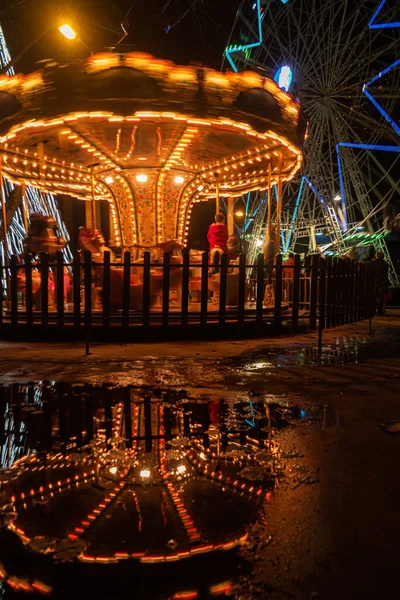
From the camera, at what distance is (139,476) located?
2350 millimetres

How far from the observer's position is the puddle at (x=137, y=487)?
1562 millimetres

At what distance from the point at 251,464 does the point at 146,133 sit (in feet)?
29.4

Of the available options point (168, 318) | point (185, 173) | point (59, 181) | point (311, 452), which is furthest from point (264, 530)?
point (59, 181)

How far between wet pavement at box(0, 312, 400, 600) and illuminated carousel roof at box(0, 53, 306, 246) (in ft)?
16.9

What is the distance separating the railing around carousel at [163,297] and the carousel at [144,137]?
3.36ft

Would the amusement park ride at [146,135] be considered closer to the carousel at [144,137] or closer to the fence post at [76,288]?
the carousel at [144,137]

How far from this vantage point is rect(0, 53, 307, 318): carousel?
7.91 m

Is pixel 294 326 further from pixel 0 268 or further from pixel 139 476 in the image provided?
pixel 139 476

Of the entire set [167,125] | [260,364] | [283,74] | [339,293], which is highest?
[283,74]

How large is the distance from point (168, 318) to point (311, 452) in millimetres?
5465

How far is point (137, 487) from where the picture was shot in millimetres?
2213

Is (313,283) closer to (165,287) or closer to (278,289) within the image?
(278,289)

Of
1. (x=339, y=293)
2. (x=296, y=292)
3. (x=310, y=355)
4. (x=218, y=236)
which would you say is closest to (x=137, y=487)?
(x=310, y=355)

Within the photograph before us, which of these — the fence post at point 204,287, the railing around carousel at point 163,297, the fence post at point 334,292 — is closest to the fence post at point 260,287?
the railing around carousel at point 163,297
